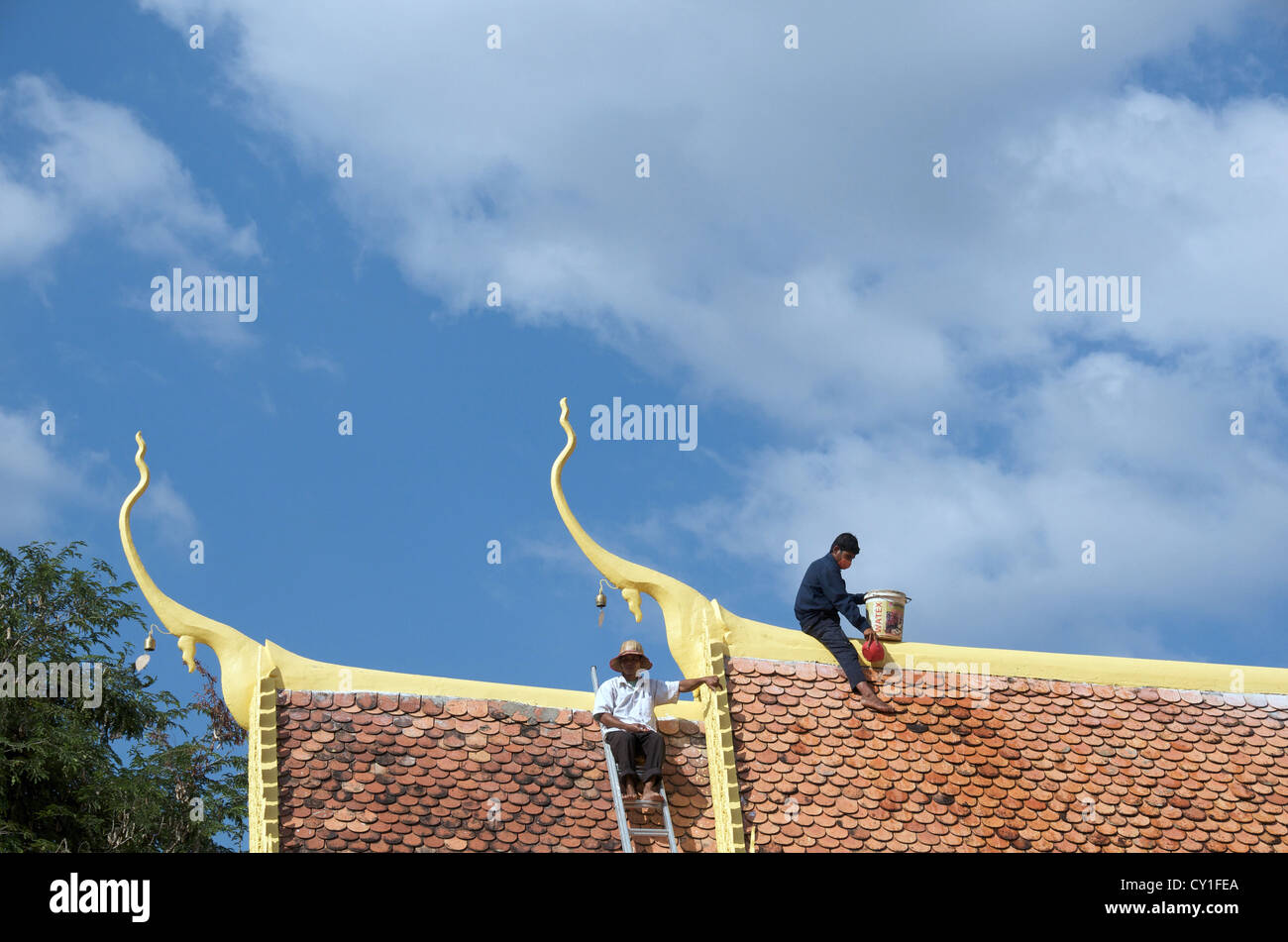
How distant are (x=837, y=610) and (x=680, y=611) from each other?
1.43 meters

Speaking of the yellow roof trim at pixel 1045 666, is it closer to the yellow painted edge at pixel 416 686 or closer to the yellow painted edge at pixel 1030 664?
the yellow painted edge at pixel 1030 664

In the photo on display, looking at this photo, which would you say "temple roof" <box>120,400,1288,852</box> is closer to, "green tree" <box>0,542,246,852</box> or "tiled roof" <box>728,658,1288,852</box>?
"tiled roof" <box>728,658,1288,852</box>

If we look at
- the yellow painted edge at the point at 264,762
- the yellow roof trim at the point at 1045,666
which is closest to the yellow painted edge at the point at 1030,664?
the yellow roof trim at the point at 1045,666

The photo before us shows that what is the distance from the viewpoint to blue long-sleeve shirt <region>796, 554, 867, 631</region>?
1284cm

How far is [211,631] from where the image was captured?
40.9 ft

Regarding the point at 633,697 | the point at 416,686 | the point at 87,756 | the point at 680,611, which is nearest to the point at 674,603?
the point at 680,611

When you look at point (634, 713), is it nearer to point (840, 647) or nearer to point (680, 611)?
point (680, 611)

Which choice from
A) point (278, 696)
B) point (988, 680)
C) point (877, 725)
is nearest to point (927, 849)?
point (877, 725)

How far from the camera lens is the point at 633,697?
476 inches

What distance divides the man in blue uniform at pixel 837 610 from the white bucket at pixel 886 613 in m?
0.09
